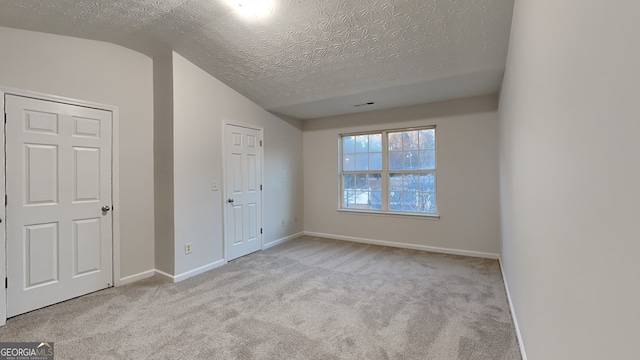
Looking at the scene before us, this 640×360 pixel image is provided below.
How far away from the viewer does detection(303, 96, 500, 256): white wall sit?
3893mm

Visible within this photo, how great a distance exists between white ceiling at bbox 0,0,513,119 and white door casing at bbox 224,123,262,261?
0.81 m

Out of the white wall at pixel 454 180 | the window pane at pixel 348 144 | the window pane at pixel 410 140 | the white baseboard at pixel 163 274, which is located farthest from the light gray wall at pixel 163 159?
the window pane at pixel 410 140

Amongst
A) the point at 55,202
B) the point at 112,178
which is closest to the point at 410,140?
the point at 112,178

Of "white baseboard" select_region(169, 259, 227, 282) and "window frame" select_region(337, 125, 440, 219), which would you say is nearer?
"white baseboard" select_region(169, 259, 227, 282)

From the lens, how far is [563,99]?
1.02 meters

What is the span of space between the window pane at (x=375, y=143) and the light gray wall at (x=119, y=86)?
3.39 metres

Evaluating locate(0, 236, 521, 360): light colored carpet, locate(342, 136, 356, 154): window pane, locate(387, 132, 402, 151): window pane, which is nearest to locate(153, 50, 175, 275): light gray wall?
locate(0, 236, 521, 360): light colored carpet

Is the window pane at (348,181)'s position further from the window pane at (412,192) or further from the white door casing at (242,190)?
the white door casing at (242,190)

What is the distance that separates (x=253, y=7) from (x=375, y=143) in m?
3.03

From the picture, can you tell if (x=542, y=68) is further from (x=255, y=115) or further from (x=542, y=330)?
(x=255, y=115)

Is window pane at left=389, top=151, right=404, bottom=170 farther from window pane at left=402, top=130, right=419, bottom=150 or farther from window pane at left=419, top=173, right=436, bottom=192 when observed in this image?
window pane at left=419, top=173, right=436, bottom=192

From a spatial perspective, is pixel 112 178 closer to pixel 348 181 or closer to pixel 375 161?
pixel 348 181

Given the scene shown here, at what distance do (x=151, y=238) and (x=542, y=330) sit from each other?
3.84 metres

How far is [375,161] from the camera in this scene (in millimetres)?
4934
